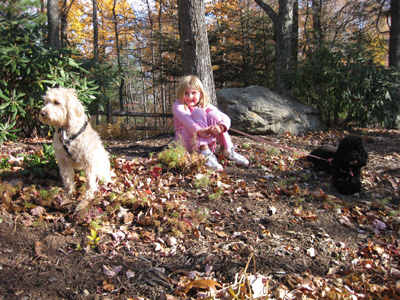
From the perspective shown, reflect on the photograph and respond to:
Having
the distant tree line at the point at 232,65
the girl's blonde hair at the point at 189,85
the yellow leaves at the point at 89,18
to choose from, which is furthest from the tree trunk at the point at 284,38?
the yellow leaves at the point at 89,18

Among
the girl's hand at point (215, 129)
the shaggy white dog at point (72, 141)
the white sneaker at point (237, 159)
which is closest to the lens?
the shaggy white dog at point (72, 141)

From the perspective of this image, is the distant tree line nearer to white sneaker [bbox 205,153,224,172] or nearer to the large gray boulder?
the large gray boulder

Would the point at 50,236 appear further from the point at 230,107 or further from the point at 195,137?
the point at 230,107

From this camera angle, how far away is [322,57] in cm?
828

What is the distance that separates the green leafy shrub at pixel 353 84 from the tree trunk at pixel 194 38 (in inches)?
138

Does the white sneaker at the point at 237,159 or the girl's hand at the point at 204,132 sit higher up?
the girl's hand at the point at 204,132

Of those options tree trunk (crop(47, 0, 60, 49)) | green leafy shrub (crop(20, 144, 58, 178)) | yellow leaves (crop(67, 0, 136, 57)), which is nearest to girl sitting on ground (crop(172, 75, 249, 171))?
green leafy shrub (crop(20, 144, 58, 178))

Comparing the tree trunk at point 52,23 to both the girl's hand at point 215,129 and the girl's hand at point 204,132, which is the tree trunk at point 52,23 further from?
the girl's hand at point 215,129

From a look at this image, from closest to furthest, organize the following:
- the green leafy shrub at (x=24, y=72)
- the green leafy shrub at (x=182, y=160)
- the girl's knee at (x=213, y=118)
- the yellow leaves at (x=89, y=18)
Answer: the green leafy shrub at (x=182, y=160) → the girl's knee at (x=213, y=118) → the green leafy shrub at (x=24, y=72) → the yellow leaves at (x=89, y=18)

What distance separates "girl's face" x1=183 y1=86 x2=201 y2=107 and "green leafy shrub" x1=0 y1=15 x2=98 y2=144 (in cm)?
240

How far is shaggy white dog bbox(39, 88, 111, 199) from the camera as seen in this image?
122 inches

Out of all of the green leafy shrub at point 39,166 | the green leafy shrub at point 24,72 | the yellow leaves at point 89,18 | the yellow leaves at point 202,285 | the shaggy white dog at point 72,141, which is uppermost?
the yellow leaves at point 89,18

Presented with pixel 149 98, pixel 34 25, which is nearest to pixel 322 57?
pixel 34 25

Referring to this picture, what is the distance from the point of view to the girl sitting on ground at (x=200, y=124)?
457cm
